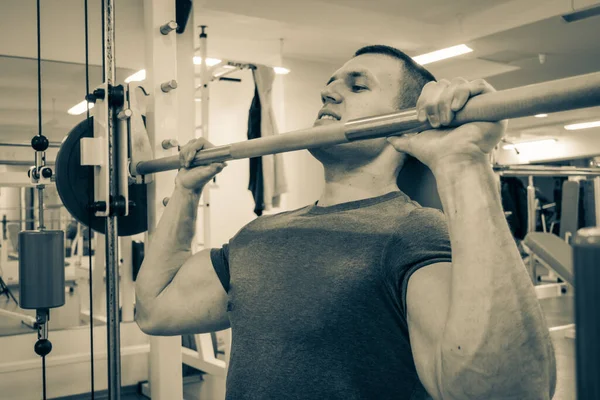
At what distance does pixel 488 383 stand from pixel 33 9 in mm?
3569

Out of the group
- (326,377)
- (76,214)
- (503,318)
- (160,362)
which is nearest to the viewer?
(503,318)

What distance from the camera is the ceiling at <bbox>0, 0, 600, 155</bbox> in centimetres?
341

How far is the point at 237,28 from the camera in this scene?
18.4 feet

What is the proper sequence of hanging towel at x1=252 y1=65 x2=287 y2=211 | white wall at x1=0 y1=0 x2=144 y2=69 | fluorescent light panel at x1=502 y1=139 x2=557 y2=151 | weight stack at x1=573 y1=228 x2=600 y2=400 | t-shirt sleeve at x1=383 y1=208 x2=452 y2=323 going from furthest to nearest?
1. fluorescent light panel at x1=502 y1=139 x2=557 y2=151
2. hanging towel at x1=252 y1=65 x2=287 y2=211
3. white wall at x1=0 y1=0 x2=144 y2=69
4. t-shirt sleeve at x1=383 y1=208 x2=452 y2=323
5. weight stack at x1=573 y1=228 x2=600 y2=400

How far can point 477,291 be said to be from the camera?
2.94 feet

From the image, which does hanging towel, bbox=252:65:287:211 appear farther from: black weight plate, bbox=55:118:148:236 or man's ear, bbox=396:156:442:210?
man's ear, bbox=396:156:442:210

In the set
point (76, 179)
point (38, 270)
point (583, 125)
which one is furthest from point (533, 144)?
point (38, 270)

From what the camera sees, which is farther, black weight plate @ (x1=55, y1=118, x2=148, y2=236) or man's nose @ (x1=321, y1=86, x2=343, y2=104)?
black weight plate @ (x1=55, y1=118, x2=148, y2=236)

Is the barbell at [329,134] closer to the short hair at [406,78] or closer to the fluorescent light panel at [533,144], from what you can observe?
the short hair at [406,78]

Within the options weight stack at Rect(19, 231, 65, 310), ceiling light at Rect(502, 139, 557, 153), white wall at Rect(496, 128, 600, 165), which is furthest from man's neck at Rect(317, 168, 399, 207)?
ceiling light at Rect(502, 139, 557, 153)

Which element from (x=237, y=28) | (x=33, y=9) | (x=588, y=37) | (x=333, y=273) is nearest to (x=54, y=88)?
(x=33, y=9)

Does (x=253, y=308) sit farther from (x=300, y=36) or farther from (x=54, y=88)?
(x=300, y=36)

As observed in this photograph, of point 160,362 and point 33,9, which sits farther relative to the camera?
point 33,9

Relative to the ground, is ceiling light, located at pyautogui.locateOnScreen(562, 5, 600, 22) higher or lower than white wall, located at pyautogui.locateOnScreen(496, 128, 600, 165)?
higher
